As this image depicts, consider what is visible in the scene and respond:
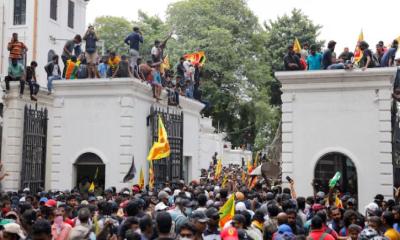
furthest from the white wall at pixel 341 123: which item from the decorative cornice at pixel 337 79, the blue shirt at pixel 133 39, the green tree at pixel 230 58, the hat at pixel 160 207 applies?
the green tree at pixel 230 58

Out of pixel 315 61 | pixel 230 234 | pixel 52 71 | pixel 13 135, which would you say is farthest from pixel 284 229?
pixel 52 71

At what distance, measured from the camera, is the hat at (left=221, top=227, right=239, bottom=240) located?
782 centimetres

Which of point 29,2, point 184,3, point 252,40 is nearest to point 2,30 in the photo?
point 29,2

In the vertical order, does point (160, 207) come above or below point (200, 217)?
below

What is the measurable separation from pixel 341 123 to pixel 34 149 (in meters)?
10.8

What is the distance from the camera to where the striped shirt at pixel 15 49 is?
19422mm

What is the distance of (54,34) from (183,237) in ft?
126

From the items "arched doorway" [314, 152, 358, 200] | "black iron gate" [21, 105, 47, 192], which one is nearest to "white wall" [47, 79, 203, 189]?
"black iron gate" [21, 105, 47, 192]

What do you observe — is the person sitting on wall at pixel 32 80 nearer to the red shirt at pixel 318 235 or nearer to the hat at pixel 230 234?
the hat at pixel 230 234

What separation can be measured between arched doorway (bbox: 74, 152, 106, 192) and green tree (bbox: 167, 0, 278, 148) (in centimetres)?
2300

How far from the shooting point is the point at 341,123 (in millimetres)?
16500

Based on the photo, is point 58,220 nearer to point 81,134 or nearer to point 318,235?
point 318,235

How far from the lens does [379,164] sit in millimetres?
16078

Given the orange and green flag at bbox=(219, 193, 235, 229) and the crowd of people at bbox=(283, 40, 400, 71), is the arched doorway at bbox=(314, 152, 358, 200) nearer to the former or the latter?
the crowd of people at bbox=(283, 40, 400, 71)
